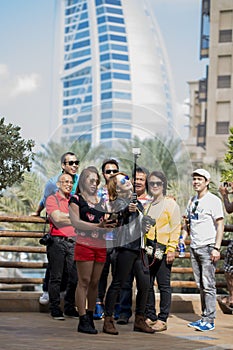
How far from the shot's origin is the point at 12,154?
9.77 meters

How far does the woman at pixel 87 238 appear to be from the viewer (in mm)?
8477

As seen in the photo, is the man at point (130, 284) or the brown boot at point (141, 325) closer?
the brown boot at point (141, 325)

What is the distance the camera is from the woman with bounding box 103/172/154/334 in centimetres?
855

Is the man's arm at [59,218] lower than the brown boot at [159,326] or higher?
higher

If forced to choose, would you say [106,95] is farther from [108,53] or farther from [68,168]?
[68,168]

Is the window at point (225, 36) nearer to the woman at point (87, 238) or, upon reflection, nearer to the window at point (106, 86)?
the woman at point (87, 238)

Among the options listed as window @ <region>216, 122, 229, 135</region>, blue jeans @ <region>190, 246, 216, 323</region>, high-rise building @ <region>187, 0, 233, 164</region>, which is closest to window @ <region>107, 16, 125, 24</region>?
high-rise building @ <region>187, 0, 233, 164</region>

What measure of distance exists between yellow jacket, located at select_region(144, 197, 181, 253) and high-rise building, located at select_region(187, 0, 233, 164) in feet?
171

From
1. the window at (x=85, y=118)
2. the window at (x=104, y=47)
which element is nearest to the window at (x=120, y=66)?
the window at (x=104, y=47)

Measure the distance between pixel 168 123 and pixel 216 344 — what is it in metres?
2.75

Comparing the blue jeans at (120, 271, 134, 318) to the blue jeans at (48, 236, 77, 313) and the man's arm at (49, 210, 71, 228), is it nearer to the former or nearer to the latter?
the blue jeans at (48, 236, 77, 313)

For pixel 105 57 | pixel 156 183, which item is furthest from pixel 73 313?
pixel 105 57

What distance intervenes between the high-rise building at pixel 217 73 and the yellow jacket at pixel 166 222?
171ft

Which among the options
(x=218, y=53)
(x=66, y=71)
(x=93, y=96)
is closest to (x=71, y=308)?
(x=218, y=53)
